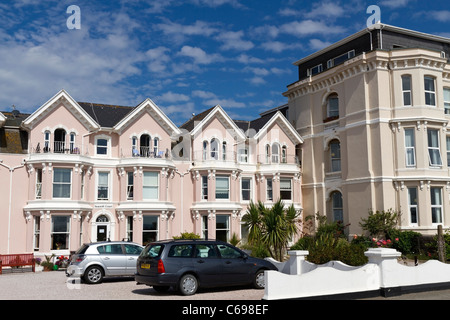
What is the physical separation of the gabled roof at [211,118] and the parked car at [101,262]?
52.3 ft

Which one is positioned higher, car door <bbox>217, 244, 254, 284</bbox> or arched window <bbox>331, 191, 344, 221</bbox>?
arched window <bbox>331, 191, 344, 221</bbox>

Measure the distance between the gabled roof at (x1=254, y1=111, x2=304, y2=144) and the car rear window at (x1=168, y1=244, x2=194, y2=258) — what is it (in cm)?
2161

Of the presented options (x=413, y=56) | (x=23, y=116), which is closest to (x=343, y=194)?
(x=413, y=56)

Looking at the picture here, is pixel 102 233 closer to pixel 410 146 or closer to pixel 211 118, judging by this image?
pixel 211 118

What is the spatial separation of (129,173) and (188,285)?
1805 cm

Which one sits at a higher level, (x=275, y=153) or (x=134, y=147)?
(x=275, y=153)

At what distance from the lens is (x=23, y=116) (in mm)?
32469

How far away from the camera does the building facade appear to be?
28.5 metres

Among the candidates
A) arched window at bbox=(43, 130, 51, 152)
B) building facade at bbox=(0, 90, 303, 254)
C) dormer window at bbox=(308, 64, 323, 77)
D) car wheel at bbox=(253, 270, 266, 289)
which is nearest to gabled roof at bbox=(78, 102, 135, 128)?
building facade at bbox=(0, 90, 303, 254)

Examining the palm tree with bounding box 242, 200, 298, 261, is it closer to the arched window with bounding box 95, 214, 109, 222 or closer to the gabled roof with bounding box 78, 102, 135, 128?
the arched window with bounding box 95, 214, 109, 222

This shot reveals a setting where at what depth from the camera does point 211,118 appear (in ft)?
113

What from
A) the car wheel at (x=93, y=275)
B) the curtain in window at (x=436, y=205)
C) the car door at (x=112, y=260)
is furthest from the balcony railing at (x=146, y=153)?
the curtain in window at (x=436, y=205)

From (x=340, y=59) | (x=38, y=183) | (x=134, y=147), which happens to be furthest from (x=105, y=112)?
(x=340, y=59)
